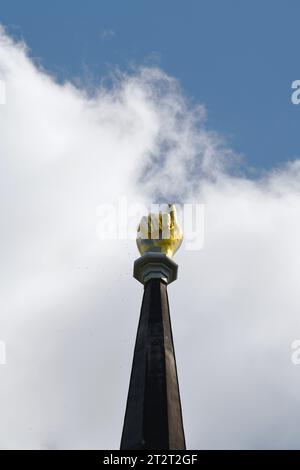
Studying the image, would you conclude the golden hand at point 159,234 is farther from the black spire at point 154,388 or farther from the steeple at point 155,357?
the black spire at point 154,388

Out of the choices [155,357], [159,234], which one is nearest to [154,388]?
[155,357]

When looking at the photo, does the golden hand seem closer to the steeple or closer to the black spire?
the steeple

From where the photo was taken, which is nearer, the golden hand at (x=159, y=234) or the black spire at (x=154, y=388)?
the black spire at (x=154, y=388)

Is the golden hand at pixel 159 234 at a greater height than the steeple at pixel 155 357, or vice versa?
the golden hand at pixel 159 234

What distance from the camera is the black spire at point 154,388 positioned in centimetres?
1583

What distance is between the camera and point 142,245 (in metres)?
20.9
